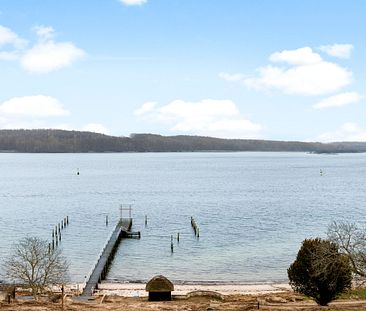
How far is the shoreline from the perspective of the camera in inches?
1813

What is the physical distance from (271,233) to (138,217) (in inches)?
1162

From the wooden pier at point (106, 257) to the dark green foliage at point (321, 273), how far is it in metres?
18.3

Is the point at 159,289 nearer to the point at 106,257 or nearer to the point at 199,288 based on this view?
the point at 199,288

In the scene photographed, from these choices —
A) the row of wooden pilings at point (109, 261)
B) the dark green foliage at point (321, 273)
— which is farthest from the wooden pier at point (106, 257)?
the dark green foliage at point (321, 273)

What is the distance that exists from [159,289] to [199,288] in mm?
8132

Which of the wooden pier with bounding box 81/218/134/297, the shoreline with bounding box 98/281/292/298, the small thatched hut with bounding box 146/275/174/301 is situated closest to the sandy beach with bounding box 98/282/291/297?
the shoreline with bounding box 98/281/292/298

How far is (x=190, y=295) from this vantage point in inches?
1649

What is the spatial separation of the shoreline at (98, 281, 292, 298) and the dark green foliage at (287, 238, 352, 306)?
38.6ft

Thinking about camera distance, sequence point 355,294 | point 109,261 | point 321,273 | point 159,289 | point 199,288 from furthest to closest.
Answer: point 109,261 → point 199,288 → point 355,294 → point 159,289 → point 321,273

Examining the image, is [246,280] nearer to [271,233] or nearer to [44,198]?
[271,233]

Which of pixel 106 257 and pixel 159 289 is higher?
pixel 159 289

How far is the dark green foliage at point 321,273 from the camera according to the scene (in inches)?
1316

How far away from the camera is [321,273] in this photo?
33.7 meters

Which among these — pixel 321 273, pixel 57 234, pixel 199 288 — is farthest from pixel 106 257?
pixel 321 273
